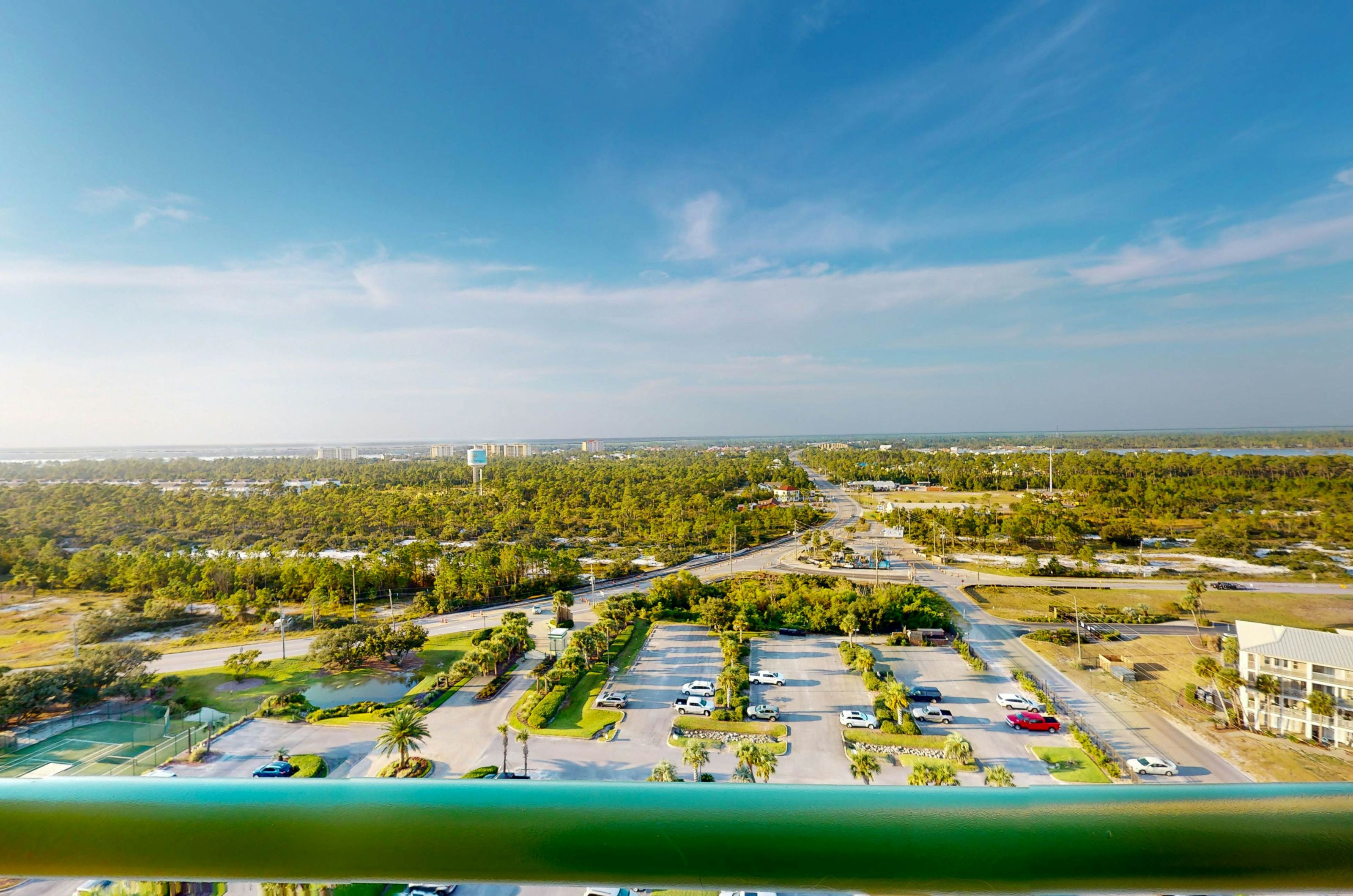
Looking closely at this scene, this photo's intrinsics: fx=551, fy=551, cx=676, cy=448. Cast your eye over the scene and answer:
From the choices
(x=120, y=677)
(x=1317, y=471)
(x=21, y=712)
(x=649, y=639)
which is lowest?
(x=649, y=639)

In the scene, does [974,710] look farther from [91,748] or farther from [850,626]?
[91,748]

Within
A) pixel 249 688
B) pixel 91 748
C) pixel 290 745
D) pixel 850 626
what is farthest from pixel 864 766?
pixel 249 688

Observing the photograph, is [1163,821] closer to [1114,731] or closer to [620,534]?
[1114,731]

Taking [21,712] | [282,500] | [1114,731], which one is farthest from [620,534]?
[21,712]

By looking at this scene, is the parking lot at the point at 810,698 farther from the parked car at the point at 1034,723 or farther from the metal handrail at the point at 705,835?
the metal handrail at the point at 705,835

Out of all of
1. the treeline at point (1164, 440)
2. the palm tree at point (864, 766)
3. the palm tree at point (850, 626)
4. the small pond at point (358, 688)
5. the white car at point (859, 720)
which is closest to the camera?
the palm tree at point (864, 766)


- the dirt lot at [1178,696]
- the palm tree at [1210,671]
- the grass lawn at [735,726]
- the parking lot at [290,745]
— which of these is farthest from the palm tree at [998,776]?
the parking lot at [290,745]
